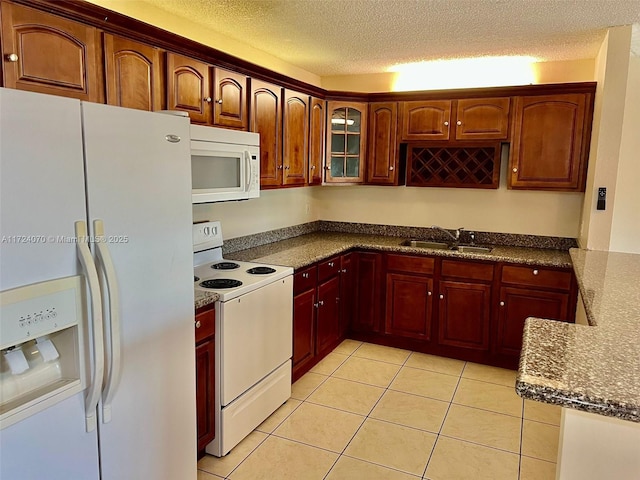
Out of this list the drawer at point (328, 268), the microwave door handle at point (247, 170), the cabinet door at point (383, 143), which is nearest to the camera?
the microwave door handle at point (247, 170)

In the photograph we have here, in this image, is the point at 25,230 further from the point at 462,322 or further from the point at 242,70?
the point at 462,322

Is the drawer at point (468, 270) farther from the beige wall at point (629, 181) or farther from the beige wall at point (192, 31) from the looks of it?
the beige wall at point (192, 31)

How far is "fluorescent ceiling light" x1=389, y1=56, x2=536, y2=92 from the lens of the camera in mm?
3916

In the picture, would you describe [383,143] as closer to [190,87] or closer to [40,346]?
[190,87]

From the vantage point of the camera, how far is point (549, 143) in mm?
3689

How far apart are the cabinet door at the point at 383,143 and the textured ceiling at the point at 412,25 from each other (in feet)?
1.50

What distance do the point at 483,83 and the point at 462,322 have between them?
6.66 feet

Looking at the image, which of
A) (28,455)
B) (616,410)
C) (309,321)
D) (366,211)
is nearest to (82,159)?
(28,455)

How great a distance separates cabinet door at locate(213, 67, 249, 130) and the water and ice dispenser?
5.28 ft

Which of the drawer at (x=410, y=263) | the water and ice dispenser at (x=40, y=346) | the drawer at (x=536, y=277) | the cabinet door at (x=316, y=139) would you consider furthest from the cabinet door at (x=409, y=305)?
the water and ice dispenser at (x=40, y=346)

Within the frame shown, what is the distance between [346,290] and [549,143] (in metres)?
1.98

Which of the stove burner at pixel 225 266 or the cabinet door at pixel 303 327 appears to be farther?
the cabinet door at pixel 303 327

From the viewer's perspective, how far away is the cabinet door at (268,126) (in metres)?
3.17

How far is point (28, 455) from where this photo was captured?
1.40 m
